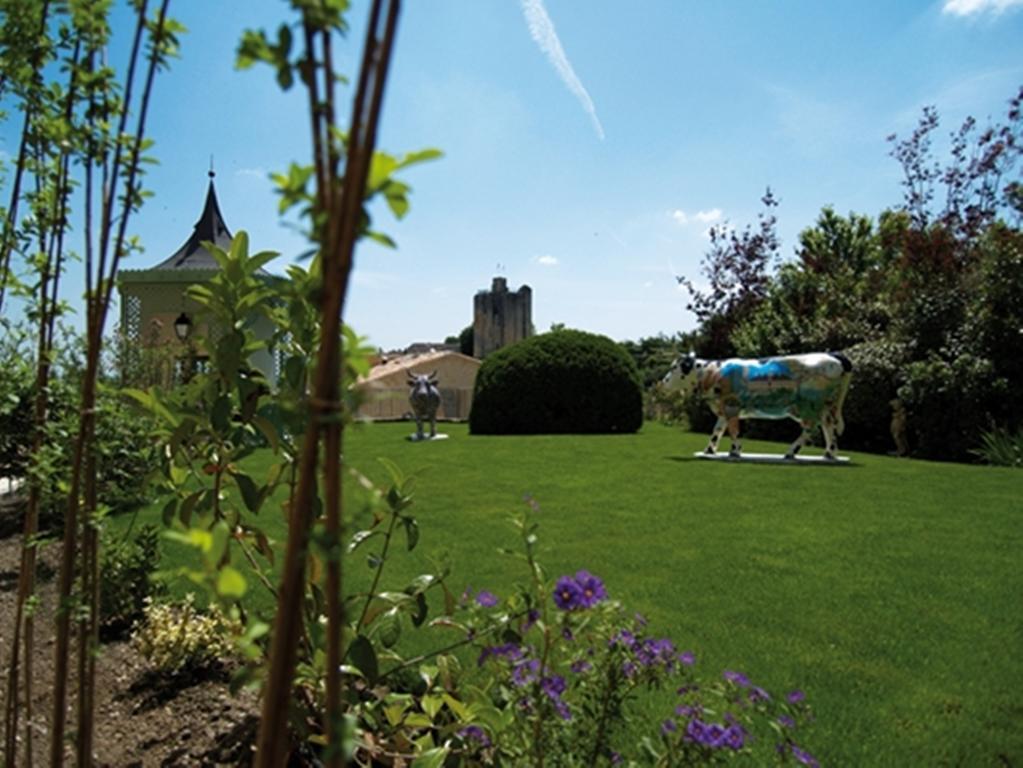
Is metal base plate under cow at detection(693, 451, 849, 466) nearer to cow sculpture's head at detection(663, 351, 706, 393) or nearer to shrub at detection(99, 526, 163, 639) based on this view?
cow sculpture's head at detection(663, 351, 706, 393)

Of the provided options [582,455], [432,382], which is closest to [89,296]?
[582,455]

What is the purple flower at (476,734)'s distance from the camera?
1.98 meters

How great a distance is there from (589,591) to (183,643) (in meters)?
2.31

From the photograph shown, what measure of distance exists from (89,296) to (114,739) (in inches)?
86.6

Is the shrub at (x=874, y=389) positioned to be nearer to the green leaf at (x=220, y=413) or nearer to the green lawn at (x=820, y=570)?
the green lawn at (x=820, y=570)

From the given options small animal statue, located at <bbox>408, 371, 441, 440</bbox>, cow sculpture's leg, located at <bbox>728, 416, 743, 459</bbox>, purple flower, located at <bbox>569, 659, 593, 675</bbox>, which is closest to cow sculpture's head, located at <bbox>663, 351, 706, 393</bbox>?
cow sculpture's leg, located at <bbox>728, 416, 743, 459</bbox>

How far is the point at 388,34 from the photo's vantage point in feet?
2.17

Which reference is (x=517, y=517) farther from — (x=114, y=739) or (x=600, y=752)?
(x=114, y=739)

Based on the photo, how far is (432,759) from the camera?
73.6 inches

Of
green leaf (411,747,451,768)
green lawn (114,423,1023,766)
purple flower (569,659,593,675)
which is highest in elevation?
purple flower (569,659,593,675)

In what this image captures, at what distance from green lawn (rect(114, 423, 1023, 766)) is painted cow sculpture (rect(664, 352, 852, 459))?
4.58 feet

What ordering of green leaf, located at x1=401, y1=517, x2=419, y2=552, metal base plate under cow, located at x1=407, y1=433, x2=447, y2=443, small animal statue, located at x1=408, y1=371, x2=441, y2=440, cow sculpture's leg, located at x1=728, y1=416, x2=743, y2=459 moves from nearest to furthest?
green leaf, located at x1=401, y1=517, x2=419, y2=552
cow sculpture's leg, located at x1=728, y1=416, x2=743, y2=459
metal base plate under cow, located at x1=407, y1=433, x2=447, y2=443
small animal statue, located at x1=408, y1=371, x2=441, y2=440

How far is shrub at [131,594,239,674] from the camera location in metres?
3.24

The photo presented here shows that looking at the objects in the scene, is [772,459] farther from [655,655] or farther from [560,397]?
[655,655]
